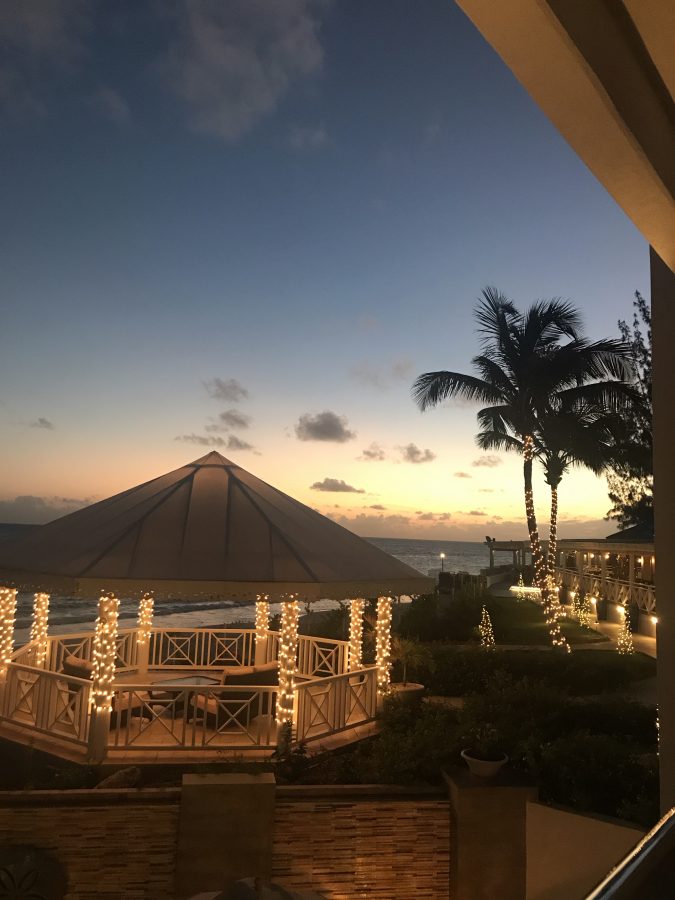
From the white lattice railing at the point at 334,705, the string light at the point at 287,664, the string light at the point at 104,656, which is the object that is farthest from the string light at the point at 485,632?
the string light at the point at 104,656

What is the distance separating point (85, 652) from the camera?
1295 cm

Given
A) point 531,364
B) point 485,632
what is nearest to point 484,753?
point 485,632

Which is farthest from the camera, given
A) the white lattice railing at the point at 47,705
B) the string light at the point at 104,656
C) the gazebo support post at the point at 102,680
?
the white lattice railing at the point at 47,705

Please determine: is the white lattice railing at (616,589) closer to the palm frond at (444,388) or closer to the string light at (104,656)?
the palm frond at (444,388)

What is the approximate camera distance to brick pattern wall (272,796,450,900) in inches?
241

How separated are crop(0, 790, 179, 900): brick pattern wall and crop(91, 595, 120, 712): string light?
1978mm

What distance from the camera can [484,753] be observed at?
668 cm

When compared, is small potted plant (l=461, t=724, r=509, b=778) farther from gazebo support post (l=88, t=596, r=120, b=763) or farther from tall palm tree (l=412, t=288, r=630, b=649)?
tall palm tree (l=412, t=288, r=630, b=649)

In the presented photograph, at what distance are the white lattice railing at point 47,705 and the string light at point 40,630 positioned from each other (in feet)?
4.92

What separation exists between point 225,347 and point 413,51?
13.6m

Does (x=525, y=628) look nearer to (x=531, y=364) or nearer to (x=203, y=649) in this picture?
(x=531, y=364)

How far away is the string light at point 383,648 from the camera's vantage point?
985 centimetres

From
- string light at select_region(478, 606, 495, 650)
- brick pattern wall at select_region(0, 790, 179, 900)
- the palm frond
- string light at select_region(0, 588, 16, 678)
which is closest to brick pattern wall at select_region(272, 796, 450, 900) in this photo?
brick pattern wall at select_region(0, 790, 179, 900)

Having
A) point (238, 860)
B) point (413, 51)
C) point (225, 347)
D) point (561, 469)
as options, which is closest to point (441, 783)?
point (238, 860)
